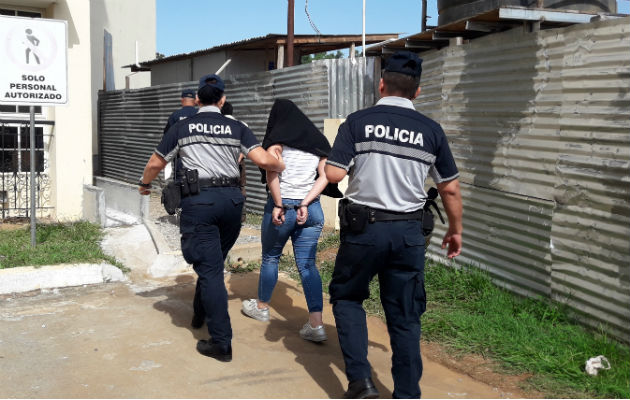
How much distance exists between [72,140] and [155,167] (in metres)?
5.43

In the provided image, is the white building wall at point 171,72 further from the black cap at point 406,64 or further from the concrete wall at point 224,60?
the black cap at point 406,64

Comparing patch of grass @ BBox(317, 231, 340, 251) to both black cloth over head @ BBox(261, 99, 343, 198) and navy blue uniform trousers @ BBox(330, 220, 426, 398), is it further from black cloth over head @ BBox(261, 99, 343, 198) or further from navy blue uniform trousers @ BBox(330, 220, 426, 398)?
navy blue uniform trousers @ BBox(330, 220, 426, 398)

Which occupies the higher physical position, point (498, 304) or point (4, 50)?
point (4, 50)

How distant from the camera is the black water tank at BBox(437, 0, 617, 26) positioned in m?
6.77

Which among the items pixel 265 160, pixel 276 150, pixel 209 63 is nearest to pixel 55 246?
pixel 276 150

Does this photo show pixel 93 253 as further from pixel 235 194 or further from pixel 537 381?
pixel 537 381

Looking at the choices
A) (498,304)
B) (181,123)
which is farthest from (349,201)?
(498,304)

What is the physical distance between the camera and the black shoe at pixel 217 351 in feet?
13.7

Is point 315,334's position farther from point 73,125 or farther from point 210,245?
point 73,125

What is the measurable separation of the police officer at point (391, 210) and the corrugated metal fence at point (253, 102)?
4629 millimetres

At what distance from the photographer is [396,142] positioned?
3273 millimetres

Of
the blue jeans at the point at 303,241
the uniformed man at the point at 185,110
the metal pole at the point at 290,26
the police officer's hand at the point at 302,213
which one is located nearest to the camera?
the police officer's hand at the point at 302,213

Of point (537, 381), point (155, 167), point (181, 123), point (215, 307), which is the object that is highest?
point (181, 123)

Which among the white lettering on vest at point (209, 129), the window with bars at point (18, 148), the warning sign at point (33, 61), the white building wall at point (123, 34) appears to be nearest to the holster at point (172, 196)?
the white lettering on vest at point (209, 129)
